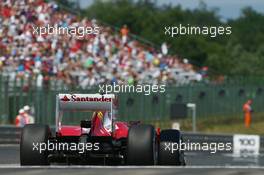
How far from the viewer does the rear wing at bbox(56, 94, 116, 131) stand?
1144cm

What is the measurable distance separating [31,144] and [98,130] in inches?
37.5

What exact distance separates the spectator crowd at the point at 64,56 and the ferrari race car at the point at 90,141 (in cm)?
1400

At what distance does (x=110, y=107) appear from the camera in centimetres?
1153

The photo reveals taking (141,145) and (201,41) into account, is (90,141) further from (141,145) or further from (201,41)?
(201,41)

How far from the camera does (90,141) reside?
11.5m

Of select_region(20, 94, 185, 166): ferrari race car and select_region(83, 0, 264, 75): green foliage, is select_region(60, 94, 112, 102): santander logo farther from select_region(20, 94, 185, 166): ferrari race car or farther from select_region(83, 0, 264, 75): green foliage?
select_region(83, 0, 264, 75): green foliage

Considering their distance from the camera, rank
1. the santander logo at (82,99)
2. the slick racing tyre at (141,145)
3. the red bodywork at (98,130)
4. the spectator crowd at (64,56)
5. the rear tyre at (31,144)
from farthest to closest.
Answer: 1. the spectator crowd at (64,56)
2. the red bodywork at (98,130)
3. the santander logo at (82,99)
4. the rear tyre at (31,144)
5. the slick racing tyre at (141,145)

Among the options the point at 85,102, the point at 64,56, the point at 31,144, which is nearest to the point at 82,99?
the point at 85,102

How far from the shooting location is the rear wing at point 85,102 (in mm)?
11438

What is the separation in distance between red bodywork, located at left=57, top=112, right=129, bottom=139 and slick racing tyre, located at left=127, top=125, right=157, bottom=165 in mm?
719

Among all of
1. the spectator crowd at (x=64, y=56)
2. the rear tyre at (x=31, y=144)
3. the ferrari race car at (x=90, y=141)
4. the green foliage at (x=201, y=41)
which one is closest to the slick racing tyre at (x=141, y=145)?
the ferrari race car at (x=90, y=141)

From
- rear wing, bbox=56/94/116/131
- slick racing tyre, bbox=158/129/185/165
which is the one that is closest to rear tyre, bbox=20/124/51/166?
rear wing, bbox=56/94/116/131

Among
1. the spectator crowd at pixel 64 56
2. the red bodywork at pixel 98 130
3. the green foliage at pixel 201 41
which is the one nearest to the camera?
the red bodywork at pixel 98 130

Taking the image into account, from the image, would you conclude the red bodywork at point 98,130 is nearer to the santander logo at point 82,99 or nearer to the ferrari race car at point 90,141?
the ferrari race car at point 90,141
